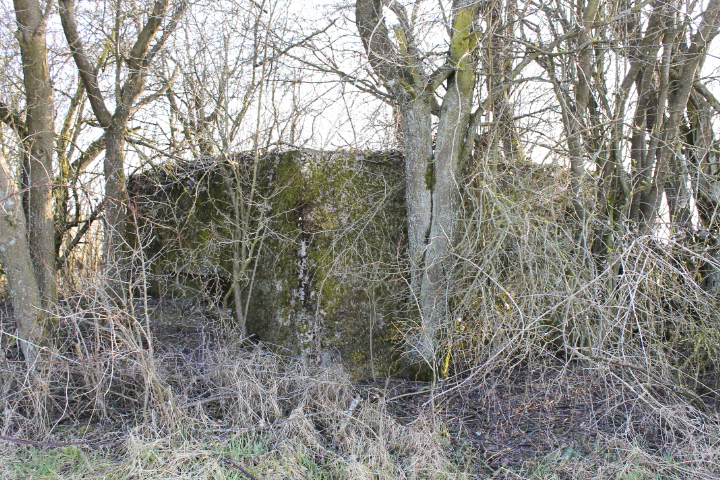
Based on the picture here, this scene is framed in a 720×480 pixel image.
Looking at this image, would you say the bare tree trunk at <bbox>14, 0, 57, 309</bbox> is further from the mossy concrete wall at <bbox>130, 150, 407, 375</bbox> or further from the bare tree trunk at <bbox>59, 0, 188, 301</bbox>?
the mossy concrete wall at <bbox>130, 150, 407, 375</bbox>

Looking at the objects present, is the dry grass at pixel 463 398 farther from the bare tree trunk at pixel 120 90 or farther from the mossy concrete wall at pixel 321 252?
the bare tree trunk at pixel 120 90

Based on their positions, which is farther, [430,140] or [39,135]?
[430,140]

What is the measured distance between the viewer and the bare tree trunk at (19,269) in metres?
4.74

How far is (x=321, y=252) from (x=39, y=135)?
A: 3.00 metres

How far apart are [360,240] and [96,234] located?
3.56 m

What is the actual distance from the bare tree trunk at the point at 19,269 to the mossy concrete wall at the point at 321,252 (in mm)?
1099

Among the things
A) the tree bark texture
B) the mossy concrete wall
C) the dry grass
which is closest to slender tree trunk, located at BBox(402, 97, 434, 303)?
the tree bark texture

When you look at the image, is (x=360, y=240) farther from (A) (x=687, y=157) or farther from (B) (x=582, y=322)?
(A) (x=687, y=157)

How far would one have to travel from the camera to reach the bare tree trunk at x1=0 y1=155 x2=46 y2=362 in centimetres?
474

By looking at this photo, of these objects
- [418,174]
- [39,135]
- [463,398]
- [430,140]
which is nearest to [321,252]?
[418,174]

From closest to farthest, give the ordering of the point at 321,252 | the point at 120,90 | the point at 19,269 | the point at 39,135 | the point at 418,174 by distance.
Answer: the point at 19,269 < the point at 39,135 < the point at 418,174 < the point at 321,252 < the point at 120,90

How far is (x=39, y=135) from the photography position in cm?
512

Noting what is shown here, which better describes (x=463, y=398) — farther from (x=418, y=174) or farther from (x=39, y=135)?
(x=39, y=135)

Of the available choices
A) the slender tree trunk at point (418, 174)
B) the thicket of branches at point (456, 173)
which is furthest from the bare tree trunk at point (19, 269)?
the slender tree trunk at point (418, 174)
